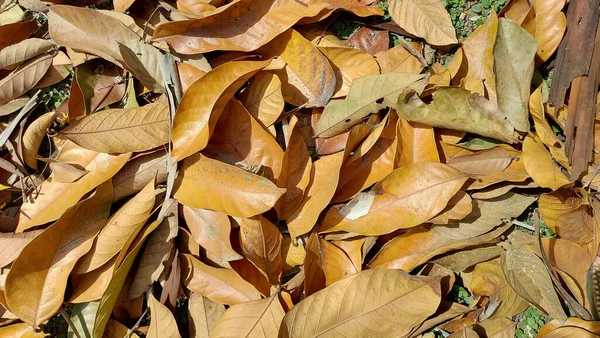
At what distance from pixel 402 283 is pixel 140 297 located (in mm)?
544

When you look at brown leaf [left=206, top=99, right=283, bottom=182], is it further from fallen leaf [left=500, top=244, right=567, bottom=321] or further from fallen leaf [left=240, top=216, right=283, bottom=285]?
fallen leaf [left=500, top=244, right=567, bottom=321]

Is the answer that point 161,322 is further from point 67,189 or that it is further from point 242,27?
point 242,27

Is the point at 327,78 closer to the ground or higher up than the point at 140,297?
higher up

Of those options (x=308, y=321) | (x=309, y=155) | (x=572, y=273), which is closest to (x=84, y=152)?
(x=309, y=155)

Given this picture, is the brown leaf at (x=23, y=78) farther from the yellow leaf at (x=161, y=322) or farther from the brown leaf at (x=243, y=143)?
the yellow leaf at (x=161, y=322)

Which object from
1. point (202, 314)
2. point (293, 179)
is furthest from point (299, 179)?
point (202, 314)

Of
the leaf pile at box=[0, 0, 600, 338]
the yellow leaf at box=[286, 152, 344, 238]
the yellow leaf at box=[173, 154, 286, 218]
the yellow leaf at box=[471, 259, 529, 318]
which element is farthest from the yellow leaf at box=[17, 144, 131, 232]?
the yellow leaf at box=[471, 259, 529, 318]

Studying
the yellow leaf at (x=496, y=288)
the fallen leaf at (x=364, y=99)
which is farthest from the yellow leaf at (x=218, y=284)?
the yellow leaf at (x=496, y=288)

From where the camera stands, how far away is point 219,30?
3.55 feet

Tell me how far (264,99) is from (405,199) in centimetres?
34

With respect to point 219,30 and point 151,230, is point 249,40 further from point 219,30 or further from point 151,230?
point 151,230

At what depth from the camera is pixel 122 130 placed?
3.46 ft

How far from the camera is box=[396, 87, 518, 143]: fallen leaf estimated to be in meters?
1.03

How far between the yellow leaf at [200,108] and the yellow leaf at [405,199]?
0.32 meters
